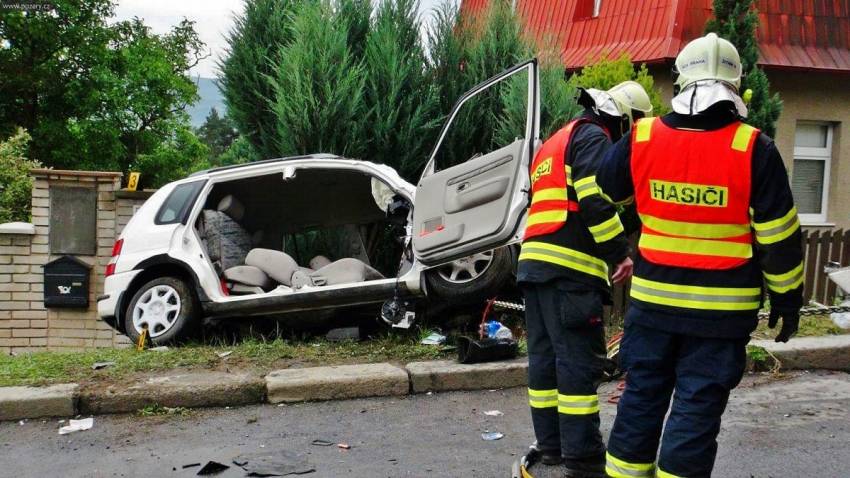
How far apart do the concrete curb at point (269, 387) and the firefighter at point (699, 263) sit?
264 cm

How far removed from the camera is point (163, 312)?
722cm

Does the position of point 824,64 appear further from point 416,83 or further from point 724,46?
point 724,46

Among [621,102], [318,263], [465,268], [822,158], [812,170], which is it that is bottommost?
[318,263]

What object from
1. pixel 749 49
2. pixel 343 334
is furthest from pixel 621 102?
pixel 749 49

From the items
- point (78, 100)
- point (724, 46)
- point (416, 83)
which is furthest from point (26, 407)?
point (78, 100)

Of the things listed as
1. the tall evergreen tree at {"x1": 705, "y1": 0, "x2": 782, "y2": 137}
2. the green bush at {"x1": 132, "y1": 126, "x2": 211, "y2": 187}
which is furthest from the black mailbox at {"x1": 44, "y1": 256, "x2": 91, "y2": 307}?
the green bush at {"x1": 132, "y1": 126, "x2": 211, "y2": 187}

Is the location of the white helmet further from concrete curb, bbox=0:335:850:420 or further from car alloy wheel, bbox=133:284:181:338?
car alloy wheel, bbox=133:284:181:338

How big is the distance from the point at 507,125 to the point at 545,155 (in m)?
4.57

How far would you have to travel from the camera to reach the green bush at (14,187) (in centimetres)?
1516

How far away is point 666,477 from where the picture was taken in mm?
3031

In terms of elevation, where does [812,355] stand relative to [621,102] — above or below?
below

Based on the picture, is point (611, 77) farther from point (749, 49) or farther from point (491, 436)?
point (491, 436)

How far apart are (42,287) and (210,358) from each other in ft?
15.9

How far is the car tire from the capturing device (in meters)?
6.50
